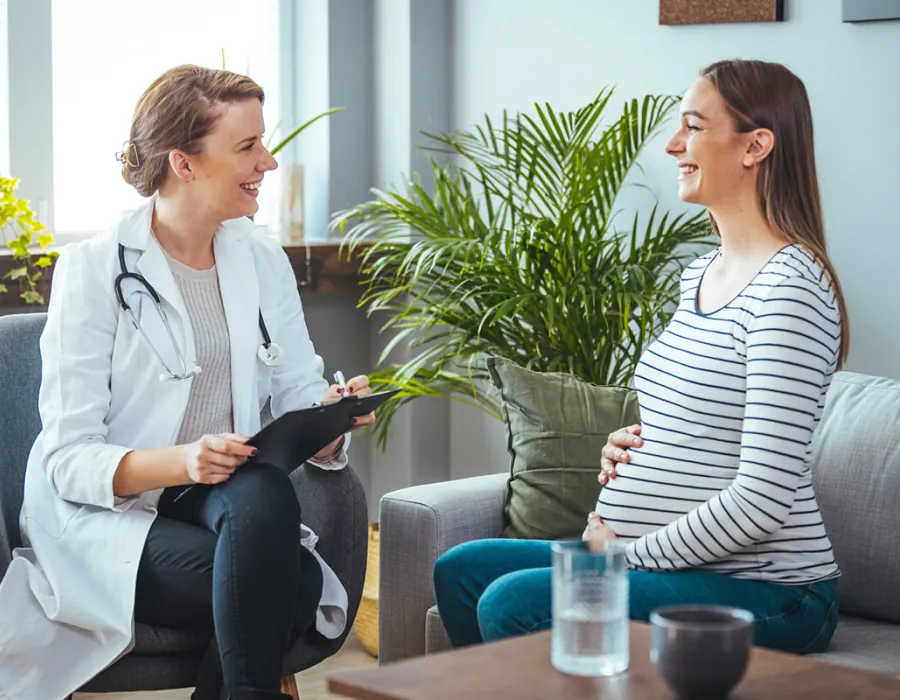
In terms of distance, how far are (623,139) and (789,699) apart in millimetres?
1838

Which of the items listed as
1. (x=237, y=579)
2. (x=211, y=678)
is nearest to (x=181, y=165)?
(x=237, y=579)

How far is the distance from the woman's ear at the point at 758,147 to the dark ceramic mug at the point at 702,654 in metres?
0.92

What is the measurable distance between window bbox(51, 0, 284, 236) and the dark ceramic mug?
7.65ft

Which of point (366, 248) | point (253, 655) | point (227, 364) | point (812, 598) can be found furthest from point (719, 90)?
point (366, 248)

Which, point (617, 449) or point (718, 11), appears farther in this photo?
point (718, 11)

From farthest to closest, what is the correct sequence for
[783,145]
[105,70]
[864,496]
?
[105,70] < [864,496] < [783,145]

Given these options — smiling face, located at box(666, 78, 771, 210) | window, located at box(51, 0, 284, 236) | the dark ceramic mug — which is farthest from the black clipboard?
window, located at box(51, 0, 284, 236)

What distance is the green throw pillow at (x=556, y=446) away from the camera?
7.63ft

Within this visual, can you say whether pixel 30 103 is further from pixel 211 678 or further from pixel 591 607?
pixel 591 607

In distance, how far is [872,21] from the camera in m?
2.68

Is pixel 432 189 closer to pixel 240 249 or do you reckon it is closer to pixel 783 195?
pixel 240 249

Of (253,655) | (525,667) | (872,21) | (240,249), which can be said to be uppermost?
(872,21)

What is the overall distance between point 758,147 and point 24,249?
165 centimetres

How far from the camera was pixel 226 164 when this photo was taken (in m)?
2.20
